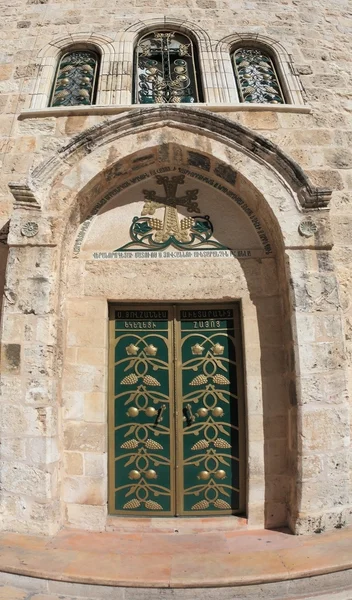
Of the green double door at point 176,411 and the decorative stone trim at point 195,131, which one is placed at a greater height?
the decorative stone trim at point 195,131

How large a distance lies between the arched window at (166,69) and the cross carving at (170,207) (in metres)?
1.37

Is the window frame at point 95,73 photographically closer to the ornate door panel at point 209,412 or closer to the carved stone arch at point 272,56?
the carved stone arch at point 272,56

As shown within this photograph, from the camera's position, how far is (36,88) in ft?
17.0

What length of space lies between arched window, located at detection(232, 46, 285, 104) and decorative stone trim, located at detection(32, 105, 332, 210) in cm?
129

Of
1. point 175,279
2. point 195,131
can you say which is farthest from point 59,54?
point 175,279

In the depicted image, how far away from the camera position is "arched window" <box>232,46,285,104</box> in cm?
528

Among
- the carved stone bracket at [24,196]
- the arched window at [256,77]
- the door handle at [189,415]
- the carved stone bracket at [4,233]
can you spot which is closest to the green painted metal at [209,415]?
the door handle at [189,415]

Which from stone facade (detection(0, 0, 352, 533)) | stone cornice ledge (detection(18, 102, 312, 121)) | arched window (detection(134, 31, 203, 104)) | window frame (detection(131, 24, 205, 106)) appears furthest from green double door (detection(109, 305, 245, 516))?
arched window (detection(134, 31, 203, 104))

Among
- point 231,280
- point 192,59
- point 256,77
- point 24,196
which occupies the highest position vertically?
point 192,59

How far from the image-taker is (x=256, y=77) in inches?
217

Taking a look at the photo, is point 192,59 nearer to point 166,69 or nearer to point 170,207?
point 166,69

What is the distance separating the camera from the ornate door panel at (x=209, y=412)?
160 inches

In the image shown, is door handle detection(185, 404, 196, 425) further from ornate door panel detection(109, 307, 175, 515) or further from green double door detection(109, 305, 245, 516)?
ornate door panel detection(109, 307, 175, 515)

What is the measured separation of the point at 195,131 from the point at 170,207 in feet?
2.94
